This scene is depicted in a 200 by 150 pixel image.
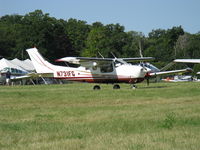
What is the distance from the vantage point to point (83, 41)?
101875 mm

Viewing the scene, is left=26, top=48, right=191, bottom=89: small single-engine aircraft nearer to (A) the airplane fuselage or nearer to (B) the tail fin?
(A) the airplane fuselage

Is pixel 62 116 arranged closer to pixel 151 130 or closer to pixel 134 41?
pixel 151 130

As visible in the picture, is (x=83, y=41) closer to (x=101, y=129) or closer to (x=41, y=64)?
(x=41, y=64)

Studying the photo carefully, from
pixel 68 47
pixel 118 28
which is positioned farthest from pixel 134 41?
pixel 68 47

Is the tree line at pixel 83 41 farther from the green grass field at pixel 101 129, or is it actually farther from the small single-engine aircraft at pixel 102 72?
the green grass field at pixel 101 129

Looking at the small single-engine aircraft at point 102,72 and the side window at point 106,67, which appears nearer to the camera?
the small single-engine aircraft at point 102,72

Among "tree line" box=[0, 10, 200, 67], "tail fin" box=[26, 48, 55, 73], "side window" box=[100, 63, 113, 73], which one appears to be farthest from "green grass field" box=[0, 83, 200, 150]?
"tree line" box=[0, 10, 200, 67]

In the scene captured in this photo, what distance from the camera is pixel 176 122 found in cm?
894

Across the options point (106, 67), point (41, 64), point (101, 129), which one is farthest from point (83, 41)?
point (101, 129)

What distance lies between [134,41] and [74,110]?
8547 cm

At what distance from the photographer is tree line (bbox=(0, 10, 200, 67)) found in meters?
80.4

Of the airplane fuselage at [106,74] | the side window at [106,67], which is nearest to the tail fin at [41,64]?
the airplane fuselage at [106,74]

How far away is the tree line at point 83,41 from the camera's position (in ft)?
264

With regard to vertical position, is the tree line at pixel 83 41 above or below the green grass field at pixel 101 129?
above
